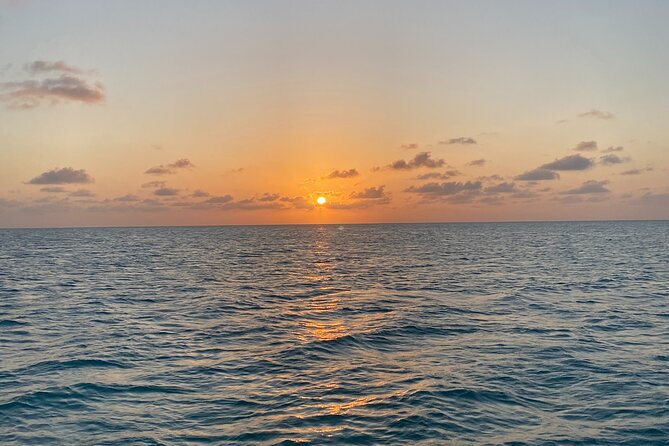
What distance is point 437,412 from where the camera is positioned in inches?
736

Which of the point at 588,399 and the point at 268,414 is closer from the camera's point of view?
the point at 268,414

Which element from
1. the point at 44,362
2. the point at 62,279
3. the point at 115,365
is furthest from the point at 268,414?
the point at 62,279

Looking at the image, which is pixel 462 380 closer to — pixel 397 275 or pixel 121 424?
pixel 121 424

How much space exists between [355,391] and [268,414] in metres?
4.14

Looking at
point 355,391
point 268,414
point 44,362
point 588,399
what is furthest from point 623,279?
point 44,362

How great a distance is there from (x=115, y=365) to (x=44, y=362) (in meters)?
3.79

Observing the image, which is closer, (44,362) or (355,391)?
(355,391)

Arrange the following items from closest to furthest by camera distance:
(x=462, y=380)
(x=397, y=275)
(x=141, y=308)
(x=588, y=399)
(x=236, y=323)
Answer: (x=588, y=399) < (x=462, y=380) < (x=236, y=323) < (x=141, y=308) < (x=397, y=275)

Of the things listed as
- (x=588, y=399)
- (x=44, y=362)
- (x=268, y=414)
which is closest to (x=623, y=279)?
(x=588, y=399)

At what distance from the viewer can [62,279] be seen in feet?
212

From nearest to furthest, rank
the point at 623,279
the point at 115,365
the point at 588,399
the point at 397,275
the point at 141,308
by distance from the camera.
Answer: the point at 588,399 → the point at 115,365 → the point at 141,308 → the point at 623,279 → the point at 397,275

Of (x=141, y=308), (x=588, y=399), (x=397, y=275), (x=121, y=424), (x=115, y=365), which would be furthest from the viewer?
(x=397, y=275)

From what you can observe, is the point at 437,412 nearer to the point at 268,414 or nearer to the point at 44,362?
the point at 268,414

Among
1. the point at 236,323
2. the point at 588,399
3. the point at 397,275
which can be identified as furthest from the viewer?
the point at 397,275
